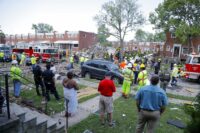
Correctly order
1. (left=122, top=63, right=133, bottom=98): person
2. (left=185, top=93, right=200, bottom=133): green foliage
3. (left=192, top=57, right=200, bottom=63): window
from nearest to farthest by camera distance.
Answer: (left=185, top=93, right=200, bottom=133): green foliage
(left=122, top=63, right=133, bottom=98): person
(left=192, top=57, right=200, bottom=63): window

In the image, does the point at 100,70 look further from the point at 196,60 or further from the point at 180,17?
the point at 180,17

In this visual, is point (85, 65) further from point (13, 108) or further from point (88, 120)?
point (13, 108)

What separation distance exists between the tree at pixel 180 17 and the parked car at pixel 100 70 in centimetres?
2084

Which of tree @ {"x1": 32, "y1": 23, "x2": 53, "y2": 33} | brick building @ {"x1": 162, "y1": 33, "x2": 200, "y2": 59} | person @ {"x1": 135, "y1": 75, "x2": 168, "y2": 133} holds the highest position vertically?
tree @ {"x1": 32, "y1": 23, "x2": 53, "y2": 33}

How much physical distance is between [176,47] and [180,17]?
765cm

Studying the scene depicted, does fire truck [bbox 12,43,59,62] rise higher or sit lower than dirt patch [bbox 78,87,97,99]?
higher

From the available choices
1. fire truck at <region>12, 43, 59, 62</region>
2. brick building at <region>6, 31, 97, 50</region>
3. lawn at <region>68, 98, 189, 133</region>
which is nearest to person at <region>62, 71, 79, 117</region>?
lawn at <region>68, 98, 189, 133</region>

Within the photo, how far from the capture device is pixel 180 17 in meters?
34.8

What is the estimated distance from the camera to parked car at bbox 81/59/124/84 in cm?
1492

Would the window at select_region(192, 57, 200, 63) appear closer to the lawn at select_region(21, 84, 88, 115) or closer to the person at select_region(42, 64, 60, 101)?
the lawn at select_region(21, 84, 88, 115)

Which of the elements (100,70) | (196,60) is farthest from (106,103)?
(196,60)

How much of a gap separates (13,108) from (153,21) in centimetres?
3639

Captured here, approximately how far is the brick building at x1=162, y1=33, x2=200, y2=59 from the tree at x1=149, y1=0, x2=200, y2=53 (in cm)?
427

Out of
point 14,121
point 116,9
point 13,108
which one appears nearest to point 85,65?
point 13,108
